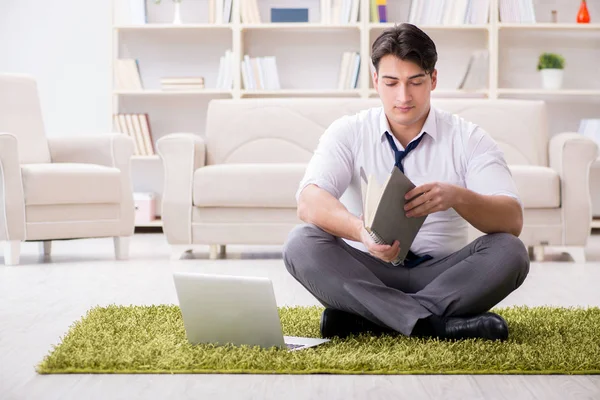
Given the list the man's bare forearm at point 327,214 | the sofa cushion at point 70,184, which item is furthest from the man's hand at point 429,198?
the sofa cushion at point 70,184

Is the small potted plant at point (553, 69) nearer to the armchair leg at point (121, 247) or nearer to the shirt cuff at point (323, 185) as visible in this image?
the armchair leg at point (121, 247)

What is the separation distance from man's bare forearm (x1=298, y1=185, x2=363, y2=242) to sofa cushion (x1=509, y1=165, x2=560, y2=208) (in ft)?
7.11

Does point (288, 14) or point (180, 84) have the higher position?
point (288, 14)

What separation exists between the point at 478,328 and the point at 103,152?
2789 mm

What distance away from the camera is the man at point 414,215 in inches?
76.5

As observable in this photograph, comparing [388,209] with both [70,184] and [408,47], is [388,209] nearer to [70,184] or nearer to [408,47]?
[408,47]

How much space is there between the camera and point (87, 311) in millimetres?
2391

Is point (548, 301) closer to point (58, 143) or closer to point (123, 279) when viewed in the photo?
point (123, 279)

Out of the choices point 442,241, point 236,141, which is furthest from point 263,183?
point 442,241

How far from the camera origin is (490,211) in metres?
1.95

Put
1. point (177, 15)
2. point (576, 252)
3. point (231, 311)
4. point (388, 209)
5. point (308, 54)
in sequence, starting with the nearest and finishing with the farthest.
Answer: point (388, 209)
point (231, 311)
point (576, 252)
point (177, 15)
point (308, 54)

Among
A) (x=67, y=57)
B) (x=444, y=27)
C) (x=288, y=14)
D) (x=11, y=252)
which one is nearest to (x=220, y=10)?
(x=288, y=14)

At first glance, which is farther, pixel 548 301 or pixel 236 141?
pixel 236 141

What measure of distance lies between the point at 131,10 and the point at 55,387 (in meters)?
4.38
